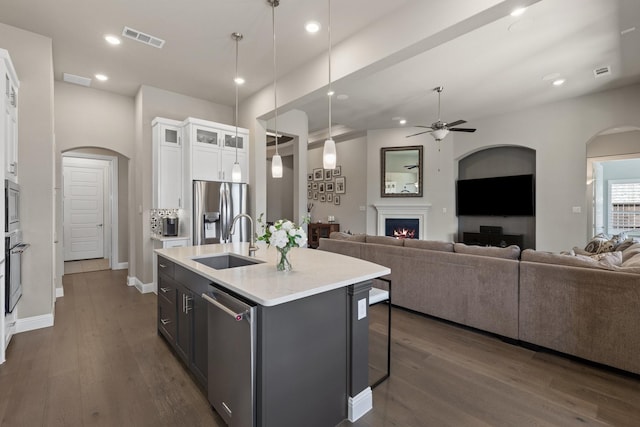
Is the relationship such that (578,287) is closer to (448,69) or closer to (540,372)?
(540,372)

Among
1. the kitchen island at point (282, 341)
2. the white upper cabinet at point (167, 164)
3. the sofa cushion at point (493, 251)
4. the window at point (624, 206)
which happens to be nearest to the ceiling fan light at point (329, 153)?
the kitchen island at point (282, 341)

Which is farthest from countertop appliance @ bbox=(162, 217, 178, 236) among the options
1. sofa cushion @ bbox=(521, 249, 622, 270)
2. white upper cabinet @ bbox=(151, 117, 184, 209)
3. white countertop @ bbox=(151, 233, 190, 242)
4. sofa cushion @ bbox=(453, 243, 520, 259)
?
sofa cushion @ bbox=(521, 249, 622, 270)

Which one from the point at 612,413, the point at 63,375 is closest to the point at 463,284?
the point at 612,413

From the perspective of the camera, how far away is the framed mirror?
7.55 m

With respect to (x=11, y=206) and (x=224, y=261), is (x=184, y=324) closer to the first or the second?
(x=224, y=261)

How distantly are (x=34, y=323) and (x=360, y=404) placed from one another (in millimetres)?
3589

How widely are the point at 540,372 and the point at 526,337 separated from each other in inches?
16.6

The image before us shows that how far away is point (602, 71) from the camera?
4.45 meters

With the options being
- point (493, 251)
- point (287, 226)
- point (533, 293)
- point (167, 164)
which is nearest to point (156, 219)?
point (167, 164)

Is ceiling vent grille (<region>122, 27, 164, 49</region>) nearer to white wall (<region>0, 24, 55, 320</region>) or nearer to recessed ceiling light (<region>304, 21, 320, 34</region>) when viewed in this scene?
white wall (<region>0, 24, 55, 320</region>)

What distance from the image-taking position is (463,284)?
3131 mm

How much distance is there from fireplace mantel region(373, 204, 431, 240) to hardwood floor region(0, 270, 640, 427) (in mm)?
4476

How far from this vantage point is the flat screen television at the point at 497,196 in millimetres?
6465

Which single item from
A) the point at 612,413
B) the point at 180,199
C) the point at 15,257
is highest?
the point at 180,199
